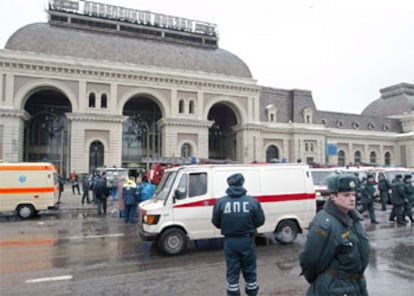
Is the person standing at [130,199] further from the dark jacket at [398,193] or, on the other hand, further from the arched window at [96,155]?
the arched window at [96,155]

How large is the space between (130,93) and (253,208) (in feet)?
116

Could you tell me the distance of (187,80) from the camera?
1575 inches

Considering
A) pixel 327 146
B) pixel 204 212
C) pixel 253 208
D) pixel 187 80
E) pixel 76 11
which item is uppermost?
pixel 76 11

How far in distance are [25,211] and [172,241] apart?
400 inches

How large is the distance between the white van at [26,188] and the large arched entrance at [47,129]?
25308mm

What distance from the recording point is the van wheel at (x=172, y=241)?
7.77 meters

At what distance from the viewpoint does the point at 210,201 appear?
8141mm

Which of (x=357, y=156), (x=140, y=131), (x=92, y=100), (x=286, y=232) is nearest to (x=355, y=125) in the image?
(x=357, y=156)

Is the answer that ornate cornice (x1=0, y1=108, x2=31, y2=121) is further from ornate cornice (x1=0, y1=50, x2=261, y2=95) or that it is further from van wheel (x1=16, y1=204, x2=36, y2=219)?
van wheel (x1=16, y1=204, x2=36, y2=219)

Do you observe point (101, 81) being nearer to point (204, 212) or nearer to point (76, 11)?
point (76, 11)

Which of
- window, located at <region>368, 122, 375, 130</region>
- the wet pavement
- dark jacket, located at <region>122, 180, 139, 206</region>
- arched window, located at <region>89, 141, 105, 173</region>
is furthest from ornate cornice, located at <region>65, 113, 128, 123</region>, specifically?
window, located at <region>368, 122, 375, 130</region>

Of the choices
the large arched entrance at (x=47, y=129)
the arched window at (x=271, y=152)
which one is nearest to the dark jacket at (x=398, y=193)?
the arched window at (x=271, y=152)

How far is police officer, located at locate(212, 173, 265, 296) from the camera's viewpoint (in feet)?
14.6

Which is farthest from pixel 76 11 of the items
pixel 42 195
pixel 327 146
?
pixel 327 146
